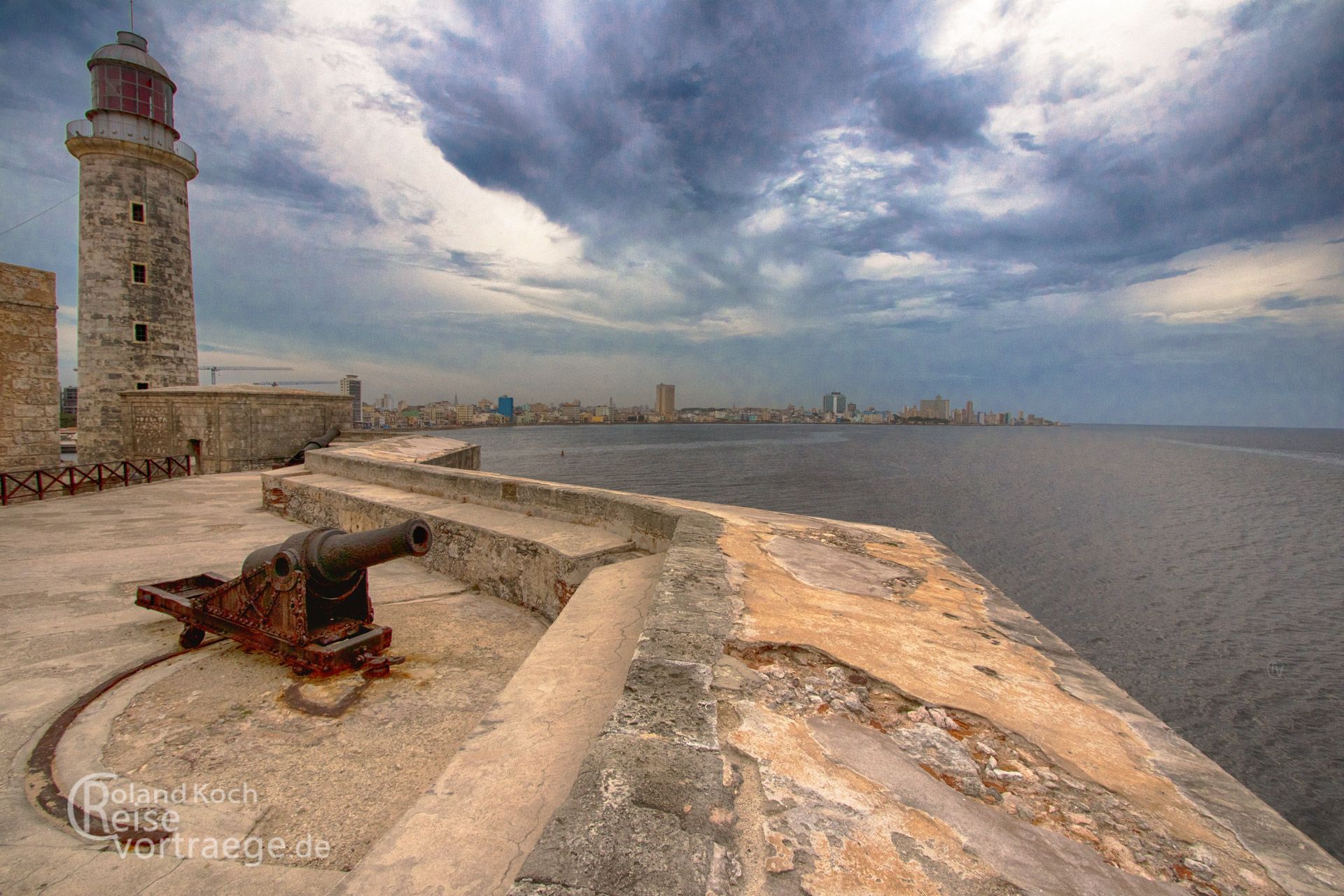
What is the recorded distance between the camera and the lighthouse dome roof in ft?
57.2

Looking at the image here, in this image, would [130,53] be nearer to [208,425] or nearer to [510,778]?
[208,425]

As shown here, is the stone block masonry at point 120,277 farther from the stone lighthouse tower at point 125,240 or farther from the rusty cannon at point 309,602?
the rusty cannon at point 309,602

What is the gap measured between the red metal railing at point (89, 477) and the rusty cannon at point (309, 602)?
10.4m

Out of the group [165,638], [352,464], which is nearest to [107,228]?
[352,464]

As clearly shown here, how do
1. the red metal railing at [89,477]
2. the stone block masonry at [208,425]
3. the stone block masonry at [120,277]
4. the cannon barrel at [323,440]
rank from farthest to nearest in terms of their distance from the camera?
1. the cannon barrel at [323,440]
2. the stone block masonry at [120,277]
3. the stone block masonry at [208,425]
4. the red metal railing at [89,477]

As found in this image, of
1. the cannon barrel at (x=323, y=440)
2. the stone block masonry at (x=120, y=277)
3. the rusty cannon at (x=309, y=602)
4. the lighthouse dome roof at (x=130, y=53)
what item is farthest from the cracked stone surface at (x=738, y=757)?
the lighthouse dome roof at (x=130, y=53)

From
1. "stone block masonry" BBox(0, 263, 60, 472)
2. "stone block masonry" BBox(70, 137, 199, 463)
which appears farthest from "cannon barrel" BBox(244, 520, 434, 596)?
"stone block masonry" BBox(70, 137, 199, 463)

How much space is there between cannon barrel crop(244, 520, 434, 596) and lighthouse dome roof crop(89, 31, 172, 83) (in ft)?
77.5

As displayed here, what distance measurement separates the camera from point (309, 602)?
3.43 m

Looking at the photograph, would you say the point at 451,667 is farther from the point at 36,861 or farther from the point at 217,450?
the point at 217,450

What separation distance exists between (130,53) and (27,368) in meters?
10.8

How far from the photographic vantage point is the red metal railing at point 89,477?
35.7 ft

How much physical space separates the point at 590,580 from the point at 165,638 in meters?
2.92

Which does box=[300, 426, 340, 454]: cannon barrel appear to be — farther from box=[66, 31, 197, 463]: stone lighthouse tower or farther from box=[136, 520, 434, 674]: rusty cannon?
box=[136, 520, 434, 674]: rusty cannon
